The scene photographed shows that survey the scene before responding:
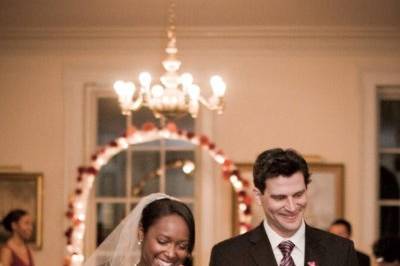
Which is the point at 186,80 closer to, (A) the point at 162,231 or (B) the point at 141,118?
(B) the point at 141,118

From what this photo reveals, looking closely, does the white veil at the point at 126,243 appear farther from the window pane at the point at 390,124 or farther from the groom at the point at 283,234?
the window pane at the point at 390,124

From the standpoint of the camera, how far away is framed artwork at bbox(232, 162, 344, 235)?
8.83 m

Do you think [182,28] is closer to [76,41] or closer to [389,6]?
[76,41]

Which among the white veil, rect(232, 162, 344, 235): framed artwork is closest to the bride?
the white veil

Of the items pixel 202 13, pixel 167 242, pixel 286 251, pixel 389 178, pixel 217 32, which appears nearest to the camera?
pixel 167 242

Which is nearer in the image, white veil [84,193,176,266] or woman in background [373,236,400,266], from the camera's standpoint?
white veil [84,193,176,266]

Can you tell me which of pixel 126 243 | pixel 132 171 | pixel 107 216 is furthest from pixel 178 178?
pixel 126 243

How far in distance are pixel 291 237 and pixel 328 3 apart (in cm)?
448

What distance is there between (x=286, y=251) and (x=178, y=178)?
5401 millimetres

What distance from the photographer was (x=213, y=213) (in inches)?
352

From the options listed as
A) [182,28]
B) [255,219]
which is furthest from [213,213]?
[182,28]

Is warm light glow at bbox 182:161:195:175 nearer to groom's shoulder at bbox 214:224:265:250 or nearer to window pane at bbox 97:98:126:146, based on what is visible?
window pane at bbox 97:98:126:146

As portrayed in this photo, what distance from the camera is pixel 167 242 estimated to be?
3414mm

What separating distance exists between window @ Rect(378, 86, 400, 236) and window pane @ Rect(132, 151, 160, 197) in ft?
6.78
